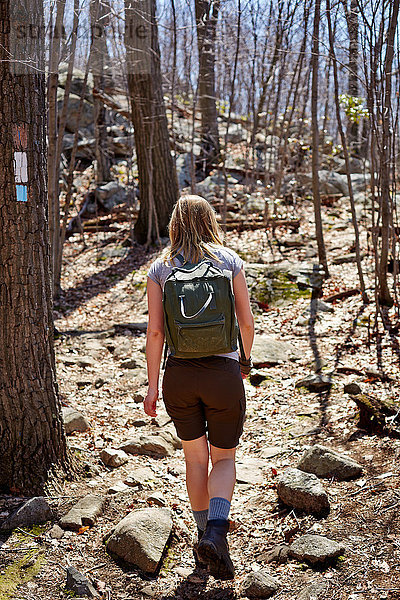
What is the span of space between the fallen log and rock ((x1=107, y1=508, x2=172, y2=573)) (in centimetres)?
194

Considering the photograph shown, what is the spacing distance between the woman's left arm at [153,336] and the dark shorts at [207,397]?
5.1 inches

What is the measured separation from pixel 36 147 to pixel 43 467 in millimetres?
2161

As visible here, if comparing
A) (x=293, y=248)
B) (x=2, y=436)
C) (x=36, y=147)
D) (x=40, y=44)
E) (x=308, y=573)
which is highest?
(x=40, y=44)

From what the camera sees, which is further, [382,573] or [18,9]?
[18,9]

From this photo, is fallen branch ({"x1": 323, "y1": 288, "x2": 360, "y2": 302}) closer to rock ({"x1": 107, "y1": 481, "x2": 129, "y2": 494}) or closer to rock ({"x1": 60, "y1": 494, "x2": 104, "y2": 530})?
rock ({"x1": 107, "y1": 481, "x2": 129, "y2": 494})

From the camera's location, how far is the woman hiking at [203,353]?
2783mm

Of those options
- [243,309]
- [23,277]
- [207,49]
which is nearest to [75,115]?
[207,49]

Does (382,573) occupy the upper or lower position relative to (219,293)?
lower

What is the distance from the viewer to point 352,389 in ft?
17.4

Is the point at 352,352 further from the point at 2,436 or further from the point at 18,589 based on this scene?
the point at 18,589

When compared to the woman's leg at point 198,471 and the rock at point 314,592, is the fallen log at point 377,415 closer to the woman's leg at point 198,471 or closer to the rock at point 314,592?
the rock at point 314,592

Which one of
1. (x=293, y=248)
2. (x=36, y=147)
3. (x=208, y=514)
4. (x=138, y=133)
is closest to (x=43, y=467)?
(x=208, y=514)

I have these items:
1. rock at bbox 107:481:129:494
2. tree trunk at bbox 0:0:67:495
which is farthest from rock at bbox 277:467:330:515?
tree trunk at bbox 0:0:67:495

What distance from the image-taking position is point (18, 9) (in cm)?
363
